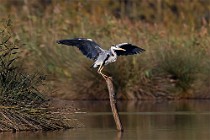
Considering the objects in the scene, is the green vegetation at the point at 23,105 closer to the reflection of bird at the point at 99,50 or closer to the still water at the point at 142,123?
the still water at the point at 142,123

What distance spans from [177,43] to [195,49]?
0.53 metres

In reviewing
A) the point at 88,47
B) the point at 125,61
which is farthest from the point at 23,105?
the point at 125,61

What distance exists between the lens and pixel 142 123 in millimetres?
16578

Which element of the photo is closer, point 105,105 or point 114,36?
point 105,105

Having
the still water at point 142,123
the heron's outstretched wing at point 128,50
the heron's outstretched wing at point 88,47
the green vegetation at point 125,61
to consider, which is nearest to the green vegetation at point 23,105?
the still water at point 142,123

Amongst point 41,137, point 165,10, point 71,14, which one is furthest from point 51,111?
point 165,10

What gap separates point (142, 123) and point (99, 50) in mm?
1751

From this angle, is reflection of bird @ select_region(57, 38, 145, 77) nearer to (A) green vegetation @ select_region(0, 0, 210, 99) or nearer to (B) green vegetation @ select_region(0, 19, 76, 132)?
(B) green vegetation @ select_region(0, 19, 76, 132)

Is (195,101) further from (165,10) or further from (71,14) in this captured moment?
(165,10)

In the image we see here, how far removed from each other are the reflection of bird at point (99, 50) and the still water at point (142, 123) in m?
0.87

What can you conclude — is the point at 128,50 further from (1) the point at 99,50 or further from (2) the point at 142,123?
(2) the point at 142,123

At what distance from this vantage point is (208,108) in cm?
1969

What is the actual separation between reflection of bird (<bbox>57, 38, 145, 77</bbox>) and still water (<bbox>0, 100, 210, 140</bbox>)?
2.85 ft

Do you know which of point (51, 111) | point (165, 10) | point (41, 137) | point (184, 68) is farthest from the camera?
point (165, 10)
